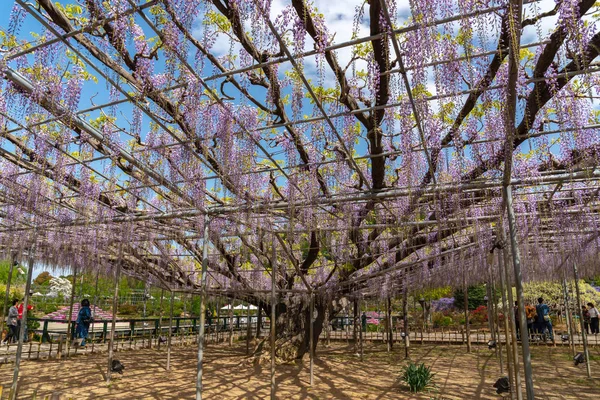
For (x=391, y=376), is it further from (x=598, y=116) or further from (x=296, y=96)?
(x=296, y=96)

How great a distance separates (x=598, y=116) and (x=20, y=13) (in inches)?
226

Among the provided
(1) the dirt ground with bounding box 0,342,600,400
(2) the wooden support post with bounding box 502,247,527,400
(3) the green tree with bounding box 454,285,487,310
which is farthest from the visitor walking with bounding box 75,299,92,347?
(3) the green tree with bounding box 454,285,487,310

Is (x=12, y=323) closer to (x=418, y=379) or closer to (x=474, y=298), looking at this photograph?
(x=418, y=379)

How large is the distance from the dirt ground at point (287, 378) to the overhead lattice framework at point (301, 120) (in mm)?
2264

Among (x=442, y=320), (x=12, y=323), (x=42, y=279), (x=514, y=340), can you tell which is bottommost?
(x=442, y=320)

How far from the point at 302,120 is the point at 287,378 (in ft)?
17.8

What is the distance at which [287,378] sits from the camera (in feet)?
25.0

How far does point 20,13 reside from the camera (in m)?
3.03

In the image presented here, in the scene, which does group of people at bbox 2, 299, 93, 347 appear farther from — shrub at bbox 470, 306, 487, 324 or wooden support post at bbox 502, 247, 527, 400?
shrub at bbox 470, 306, 487, 324

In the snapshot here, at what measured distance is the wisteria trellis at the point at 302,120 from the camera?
2.93m

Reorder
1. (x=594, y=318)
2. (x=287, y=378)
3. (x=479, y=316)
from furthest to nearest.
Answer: (x=479, y=316), (x=594, y=318), (x=287, y=378)

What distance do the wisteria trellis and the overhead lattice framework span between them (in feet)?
0.06

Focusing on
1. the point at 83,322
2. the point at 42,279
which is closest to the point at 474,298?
the point at 83,322

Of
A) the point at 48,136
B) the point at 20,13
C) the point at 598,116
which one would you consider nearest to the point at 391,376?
the point at 598,116
